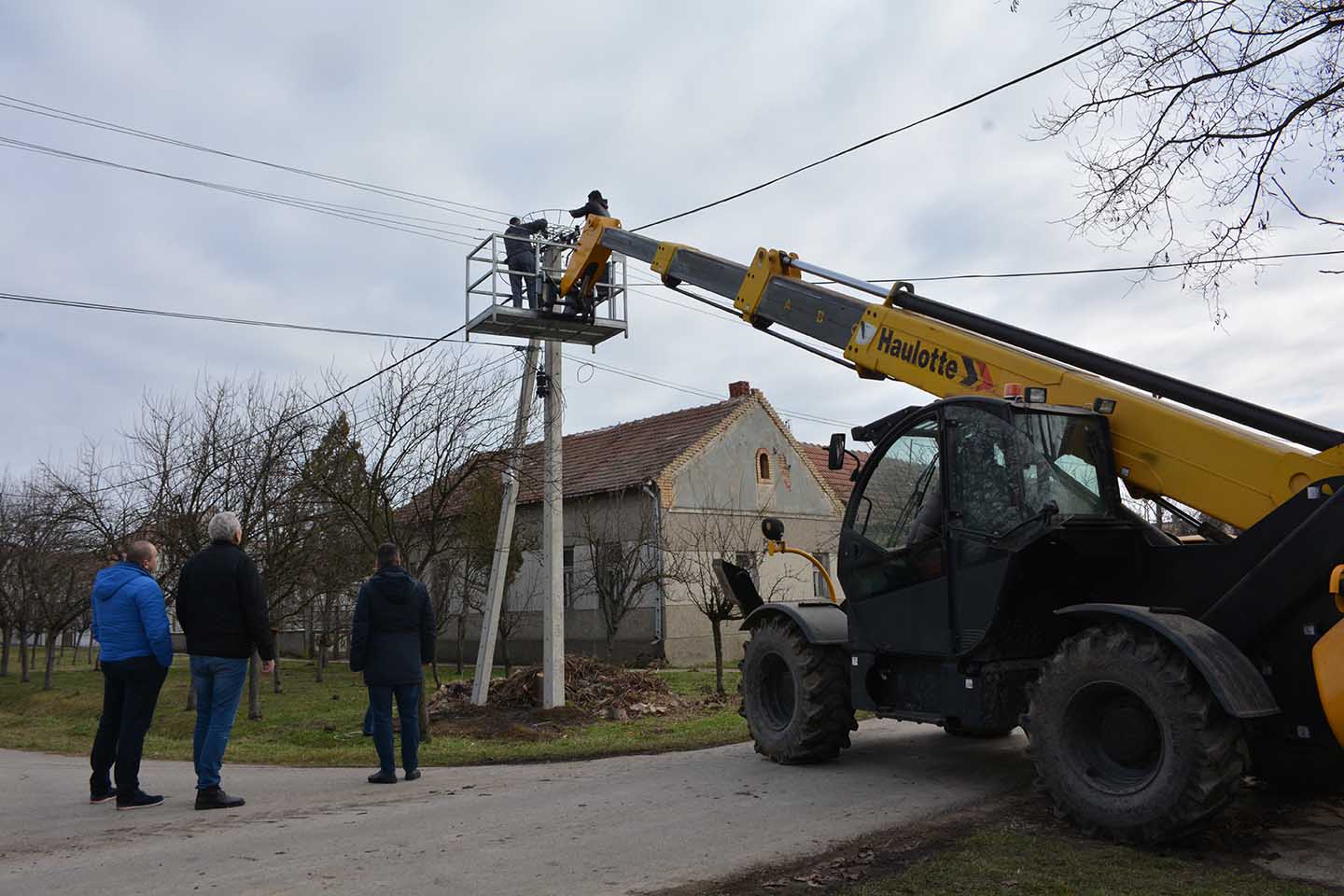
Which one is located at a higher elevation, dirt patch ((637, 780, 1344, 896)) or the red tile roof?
the red tile roof

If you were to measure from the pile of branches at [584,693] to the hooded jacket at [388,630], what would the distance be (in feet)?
17.7

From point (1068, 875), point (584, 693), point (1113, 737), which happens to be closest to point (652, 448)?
point (584, 693)

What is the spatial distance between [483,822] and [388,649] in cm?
198

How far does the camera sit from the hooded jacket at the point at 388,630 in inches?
306

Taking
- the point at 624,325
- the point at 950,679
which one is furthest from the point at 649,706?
the point at 950,679

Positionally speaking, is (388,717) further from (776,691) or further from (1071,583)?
(1071,583)

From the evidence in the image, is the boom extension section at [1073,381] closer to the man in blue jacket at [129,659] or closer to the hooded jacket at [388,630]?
the hooded jacket at [388,630]

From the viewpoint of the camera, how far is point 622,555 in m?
24.1

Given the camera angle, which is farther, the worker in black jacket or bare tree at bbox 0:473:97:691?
bare tree at bbox 0:473:97:691

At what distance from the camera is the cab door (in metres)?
7.23

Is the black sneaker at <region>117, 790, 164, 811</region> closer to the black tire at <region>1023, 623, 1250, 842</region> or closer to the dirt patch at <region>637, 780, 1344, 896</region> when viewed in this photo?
the dirt patch at <region>637, 780, 1344, 896</region>

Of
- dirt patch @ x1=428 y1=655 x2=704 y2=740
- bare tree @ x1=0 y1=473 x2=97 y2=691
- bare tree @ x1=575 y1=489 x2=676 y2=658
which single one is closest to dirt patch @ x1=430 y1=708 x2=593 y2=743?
dirt patch @ x1=428 y1=655 x2=704 y2=740

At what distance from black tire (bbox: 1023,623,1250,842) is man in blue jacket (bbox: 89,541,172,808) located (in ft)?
18.9

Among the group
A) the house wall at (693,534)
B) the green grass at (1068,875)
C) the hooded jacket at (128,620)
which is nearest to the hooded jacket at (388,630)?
the hooded jacket at (128,620)
